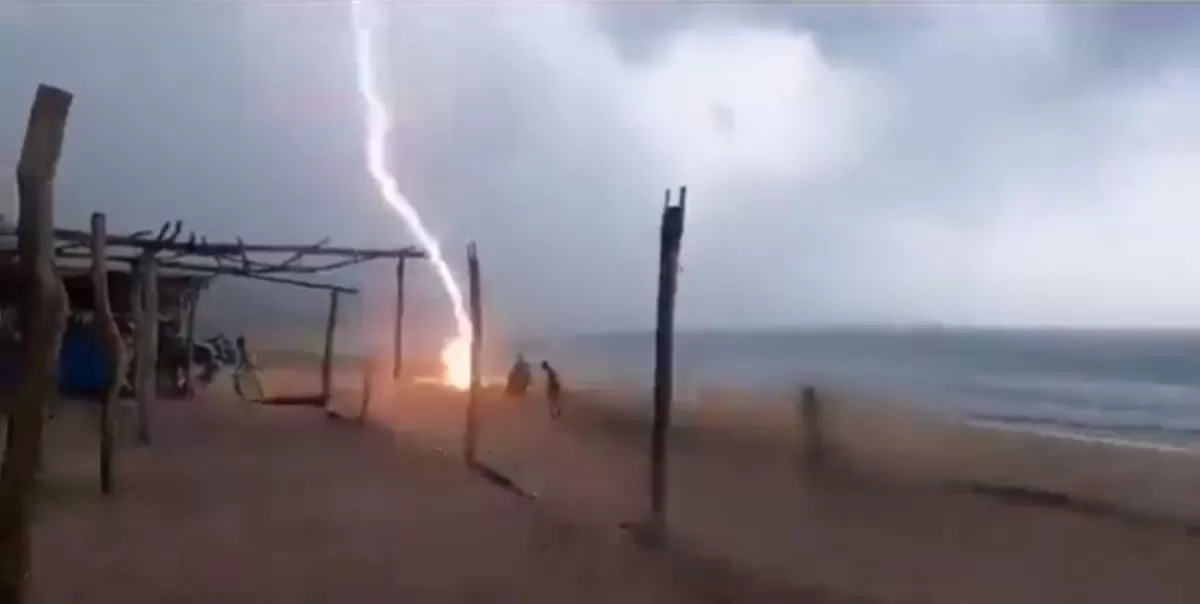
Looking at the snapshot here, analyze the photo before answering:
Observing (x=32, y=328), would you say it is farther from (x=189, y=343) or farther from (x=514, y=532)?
(x=189, y=343)

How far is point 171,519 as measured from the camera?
32.2 ft

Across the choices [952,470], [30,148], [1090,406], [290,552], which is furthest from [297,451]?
[1090,406]

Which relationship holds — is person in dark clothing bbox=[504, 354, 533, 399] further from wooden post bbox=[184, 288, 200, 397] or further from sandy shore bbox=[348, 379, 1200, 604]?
wooden post bbox=[184, 288, 200, 397]

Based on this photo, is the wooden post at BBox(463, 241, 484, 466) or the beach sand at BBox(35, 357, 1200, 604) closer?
the beach sand at BBox(35, 357, 1200, 604)

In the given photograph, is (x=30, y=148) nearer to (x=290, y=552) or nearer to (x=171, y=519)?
(x=290, y=552)

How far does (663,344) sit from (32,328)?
19.0ft

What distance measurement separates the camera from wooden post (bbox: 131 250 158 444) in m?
13.2

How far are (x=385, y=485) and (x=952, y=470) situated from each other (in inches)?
470

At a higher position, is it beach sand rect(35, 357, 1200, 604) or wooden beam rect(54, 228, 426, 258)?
wooden beam rect(54, 228, 426, 258)

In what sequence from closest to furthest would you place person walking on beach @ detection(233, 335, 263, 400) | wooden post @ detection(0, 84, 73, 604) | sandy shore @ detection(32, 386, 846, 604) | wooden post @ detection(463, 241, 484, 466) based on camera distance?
1. wooden post @ detection(0, 84, 73, 604)
2. sandy shore @ detection(32, 386, 846, 604)
3. wooden post @ detection(463, 241, 484, 466)
4. person walking on beach @ detection(233, 335, 263, 400)

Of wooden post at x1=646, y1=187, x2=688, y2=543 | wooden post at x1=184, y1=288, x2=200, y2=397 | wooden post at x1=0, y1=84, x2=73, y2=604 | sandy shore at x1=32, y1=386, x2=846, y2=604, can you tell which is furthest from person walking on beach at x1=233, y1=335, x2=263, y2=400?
wooden post at x1=0, y1=84, x2=73, y2=604

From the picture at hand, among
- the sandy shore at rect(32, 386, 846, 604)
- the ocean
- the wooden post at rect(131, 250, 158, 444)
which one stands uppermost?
the wooden post at rect(131, 250, 158, 444)

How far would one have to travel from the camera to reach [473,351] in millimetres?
14945

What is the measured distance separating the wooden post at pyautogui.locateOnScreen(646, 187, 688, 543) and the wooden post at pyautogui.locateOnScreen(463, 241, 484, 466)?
13.2 feet
